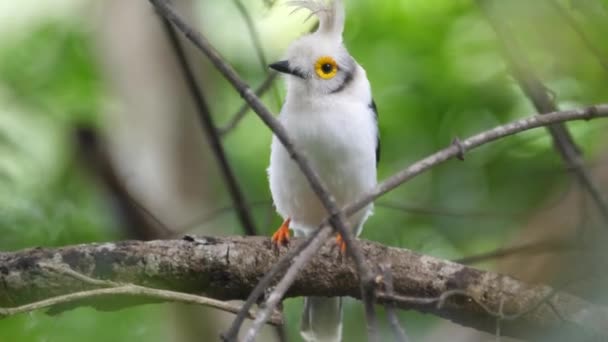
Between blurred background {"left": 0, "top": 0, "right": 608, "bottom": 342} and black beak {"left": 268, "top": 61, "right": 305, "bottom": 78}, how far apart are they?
248 millimetres

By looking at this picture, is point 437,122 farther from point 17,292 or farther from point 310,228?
point 17,292

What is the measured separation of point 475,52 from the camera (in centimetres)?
625

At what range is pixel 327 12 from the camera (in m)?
4.21

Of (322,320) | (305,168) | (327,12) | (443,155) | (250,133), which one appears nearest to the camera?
(305,168)

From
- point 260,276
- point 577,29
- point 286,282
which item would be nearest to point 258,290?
point 286,282

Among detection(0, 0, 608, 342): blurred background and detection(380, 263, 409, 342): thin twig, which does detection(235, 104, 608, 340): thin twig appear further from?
detection(0, 0, 608, 342): blurred background

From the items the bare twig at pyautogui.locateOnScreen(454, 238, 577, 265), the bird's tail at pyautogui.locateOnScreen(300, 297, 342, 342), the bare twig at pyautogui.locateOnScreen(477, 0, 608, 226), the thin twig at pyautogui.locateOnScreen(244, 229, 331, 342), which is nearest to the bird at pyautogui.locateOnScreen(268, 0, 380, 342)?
the bird's tail at pyautogui.locateOnScreen(300, 297, 342, 342)

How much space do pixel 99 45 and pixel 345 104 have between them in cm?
287

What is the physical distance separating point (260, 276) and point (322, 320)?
3.66 feet

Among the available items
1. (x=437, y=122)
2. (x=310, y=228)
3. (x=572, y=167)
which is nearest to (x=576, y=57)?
(x=572, y=167)

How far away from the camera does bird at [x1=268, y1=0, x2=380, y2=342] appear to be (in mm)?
4312

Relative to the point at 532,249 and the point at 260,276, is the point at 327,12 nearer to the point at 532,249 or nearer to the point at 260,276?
the point at 260,276

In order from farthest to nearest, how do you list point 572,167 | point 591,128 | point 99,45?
1. point 99,45
2. point 591,128
3. point 572,167

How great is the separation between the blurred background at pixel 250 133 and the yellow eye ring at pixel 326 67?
37cm
